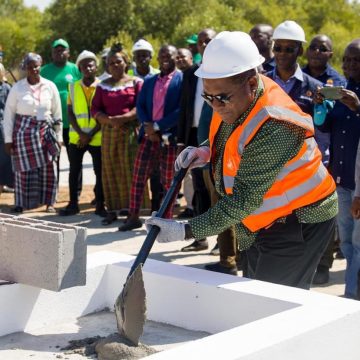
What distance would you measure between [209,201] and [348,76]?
1.89 meters

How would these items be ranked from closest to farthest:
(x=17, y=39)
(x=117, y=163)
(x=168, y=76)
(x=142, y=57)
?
(x=168, y=76) < (x=117, y=163) < (x=142, y=57) < (x=17, y=39)

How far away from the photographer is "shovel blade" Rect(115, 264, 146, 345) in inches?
153

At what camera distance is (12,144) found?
402 inches

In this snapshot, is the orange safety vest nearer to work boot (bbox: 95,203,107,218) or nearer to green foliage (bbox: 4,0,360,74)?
work boot (bbox: 95,203,107,218)

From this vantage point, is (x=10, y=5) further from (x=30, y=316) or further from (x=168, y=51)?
(x=30, y=316)

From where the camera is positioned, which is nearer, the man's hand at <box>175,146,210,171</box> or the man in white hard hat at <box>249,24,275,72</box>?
the man's hand at <box>175,146,210,171</box>

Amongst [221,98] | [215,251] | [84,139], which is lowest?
[215,251]

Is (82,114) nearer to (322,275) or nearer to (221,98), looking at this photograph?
(322,275)

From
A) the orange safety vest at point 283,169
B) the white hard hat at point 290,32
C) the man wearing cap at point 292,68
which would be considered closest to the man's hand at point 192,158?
the orange safety vest at point 283,169

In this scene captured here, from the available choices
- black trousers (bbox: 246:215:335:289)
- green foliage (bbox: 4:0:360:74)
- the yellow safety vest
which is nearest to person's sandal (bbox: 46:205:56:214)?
the yellow safety vest

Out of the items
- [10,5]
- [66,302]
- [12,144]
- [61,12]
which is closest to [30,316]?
[66,302]

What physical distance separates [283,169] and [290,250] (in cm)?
46

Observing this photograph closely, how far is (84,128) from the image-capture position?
10102 mm

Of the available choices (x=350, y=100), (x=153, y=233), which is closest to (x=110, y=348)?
(x=153, y=233)
